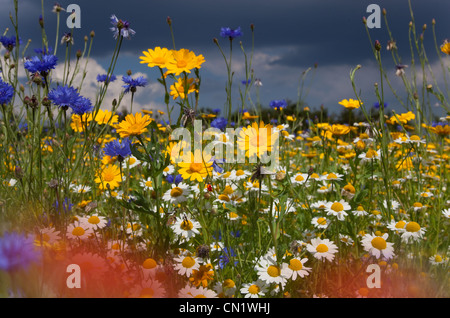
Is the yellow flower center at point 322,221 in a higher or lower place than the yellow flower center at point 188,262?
higher

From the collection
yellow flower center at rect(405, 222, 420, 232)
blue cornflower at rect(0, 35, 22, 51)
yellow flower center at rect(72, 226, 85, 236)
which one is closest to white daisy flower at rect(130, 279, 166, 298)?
yellow flower center at rect(72, 226, 85, 236)

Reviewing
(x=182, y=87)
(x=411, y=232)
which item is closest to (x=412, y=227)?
(x=411, y=232)

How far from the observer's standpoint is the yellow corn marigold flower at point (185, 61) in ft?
3.27

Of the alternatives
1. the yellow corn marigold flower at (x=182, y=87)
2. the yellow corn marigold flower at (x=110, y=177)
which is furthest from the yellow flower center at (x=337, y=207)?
the yellow corn marigold flower at (x=110, y=177)

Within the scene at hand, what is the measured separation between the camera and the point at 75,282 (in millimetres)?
744

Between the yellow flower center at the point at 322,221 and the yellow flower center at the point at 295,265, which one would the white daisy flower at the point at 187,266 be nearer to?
the yellow flower center at the point at 295,265

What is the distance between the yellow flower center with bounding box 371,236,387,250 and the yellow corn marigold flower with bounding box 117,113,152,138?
27.4 inches

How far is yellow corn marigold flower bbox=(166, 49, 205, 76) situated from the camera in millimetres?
998

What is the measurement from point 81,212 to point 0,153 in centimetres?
45

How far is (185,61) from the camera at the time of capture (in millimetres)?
1012

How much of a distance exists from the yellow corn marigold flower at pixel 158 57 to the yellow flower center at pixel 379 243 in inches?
29.2

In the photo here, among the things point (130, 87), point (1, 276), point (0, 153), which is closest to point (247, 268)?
point (1, 276)

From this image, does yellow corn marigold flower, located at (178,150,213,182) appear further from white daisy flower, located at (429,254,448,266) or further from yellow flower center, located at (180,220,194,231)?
white daisy flower, located at (429,254,448,266)
